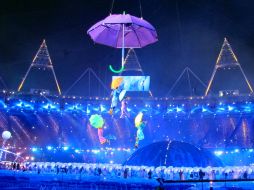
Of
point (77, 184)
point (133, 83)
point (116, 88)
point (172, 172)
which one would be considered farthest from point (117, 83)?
point (172, 172)

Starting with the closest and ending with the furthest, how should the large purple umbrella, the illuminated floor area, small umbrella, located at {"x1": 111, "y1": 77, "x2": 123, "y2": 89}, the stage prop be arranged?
the illuminated floor area
the large purple umbrella
small umbrella, located at {"x1": 111, "y1": 77, "x2": 123, "y2": 89}
the stage prop

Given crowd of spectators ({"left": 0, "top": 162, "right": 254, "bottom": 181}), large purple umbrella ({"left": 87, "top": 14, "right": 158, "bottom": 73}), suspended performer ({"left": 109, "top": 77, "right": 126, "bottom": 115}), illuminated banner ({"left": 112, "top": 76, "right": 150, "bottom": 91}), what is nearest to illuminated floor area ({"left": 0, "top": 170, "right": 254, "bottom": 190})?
crowd of spectators ({"left": 0, "top": 162, "right": 254, "bottom": 181})

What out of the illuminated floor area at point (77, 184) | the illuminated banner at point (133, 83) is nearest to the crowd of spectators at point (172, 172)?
the illuminated floor area at point (77, 184)

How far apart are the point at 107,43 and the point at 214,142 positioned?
2924 cm

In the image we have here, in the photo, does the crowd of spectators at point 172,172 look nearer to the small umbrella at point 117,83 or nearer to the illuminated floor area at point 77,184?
the illuminated floor area at point 77,184

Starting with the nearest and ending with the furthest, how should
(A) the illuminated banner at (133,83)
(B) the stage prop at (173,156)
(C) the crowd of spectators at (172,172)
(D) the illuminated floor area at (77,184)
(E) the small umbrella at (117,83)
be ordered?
1. (D) the illuminated floor area at (77,184)
2. (E) the small umbrella at (117,83)
3. (A) the illuminated banner at (133,83)
4. (C) the crowd of spectators at (172,172)
5. (B) the stage prop at (173,156)

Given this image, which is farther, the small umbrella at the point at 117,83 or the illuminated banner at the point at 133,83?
the illuminated banner at the point at 133,83

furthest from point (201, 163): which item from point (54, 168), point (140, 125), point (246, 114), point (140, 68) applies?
point (246, 114)

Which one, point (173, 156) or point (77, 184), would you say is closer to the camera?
point (77, 184)

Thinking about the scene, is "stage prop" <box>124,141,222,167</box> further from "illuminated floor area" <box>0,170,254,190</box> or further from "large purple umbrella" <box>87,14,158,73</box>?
"large purple umbrella" <box>87,14,158,73</box>

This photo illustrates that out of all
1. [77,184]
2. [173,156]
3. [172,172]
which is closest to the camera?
[77,184]

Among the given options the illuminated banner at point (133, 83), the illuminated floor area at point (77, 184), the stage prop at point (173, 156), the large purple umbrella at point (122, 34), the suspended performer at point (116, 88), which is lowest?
the illuminated floor area at point (77, 184)

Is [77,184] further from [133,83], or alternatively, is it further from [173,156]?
[173,156]

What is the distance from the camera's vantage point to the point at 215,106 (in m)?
37.4
